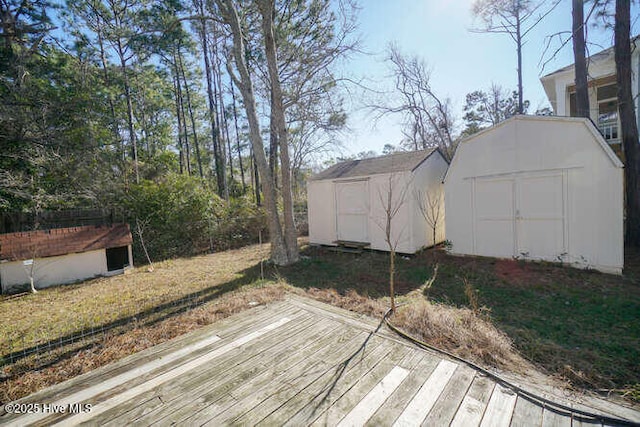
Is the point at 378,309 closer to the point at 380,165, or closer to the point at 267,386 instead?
the point at 267,386

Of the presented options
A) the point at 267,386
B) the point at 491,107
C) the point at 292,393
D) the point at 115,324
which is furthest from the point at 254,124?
the point at 491,107

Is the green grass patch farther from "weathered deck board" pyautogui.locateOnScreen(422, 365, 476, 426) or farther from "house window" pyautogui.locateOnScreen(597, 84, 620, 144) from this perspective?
"house window" pyautogui.locateOnScreen(597, 84, 620, 144)

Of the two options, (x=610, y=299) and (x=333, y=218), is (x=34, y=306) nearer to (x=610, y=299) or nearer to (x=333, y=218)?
(x=333, y=218)

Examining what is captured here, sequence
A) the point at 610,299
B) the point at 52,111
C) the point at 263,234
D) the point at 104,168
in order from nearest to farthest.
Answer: the point at 610,299 < the point at 52,111 < the point at 104,168 < the point at 263,234

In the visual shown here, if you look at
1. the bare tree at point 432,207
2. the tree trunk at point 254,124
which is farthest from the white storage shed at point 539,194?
the tree trunk at point 254,124

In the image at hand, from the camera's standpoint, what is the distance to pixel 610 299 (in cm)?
397

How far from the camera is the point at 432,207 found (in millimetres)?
7340

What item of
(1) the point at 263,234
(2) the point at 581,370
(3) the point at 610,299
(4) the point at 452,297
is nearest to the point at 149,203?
(1) the point at 263,234

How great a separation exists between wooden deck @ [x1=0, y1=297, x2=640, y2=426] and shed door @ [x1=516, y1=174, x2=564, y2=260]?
4.65 metres

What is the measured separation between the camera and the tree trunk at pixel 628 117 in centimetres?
636

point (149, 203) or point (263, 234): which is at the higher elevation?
point (149, 203)

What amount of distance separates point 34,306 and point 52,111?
573 cm

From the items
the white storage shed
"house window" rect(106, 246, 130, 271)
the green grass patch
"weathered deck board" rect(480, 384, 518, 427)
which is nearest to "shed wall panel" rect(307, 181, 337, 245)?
the green grass patch

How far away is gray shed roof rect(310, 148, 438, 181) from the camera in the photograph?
282 inches
